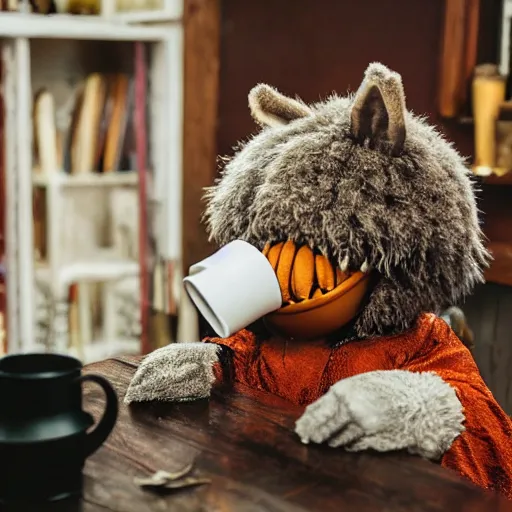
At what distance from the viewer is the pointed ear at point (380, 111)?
1.15 metres

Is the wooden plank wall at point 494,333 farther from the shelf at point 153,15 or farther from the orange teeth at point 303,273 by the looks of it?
the shelf at point 153,15

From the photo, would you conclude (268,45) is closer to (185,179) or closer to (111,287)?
(185,179)

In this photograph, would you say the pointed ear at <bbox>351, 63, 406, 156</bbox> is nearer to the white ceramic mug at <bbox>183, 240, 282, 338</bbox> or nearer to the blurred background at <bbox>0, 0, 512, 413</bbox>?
the white ceramic mug at <bbox>183, 240, 282, 338</bbox>

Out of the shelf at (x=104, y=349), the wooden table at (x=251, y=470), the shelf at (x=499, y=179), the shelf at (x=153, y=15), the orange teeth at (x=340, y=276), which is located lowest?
the shelf at (x=104, y=349)

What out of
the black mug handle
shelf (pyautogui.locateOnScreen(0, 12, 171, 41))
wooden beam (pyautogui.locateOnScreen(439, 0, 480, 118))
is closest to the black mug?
the black mug handle

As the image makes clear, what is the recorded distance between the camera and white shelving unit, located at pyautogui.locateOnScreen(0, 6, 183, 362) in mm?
2520

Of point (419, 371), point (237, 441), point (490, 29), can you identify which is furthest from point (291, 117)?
point (490, 29)

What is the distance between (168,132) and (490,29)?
111cm

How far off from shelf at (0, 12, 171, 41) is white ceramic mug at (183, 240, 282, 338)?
1.61 m

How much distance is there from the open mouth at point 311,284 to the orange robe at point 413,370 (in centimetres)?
7

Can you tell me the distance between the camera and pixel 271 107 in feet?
4.53

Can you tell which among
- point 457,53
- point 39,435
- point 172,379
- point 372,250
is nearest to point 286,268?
point 372,250

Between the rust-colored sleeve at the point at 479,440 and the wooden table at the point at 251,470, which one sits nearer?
the wooden table at the point at 251,470

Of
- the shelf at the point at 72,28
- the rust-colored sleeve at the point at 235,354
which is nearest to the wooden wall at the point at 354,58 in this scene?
the shelf at the point at 72,28
